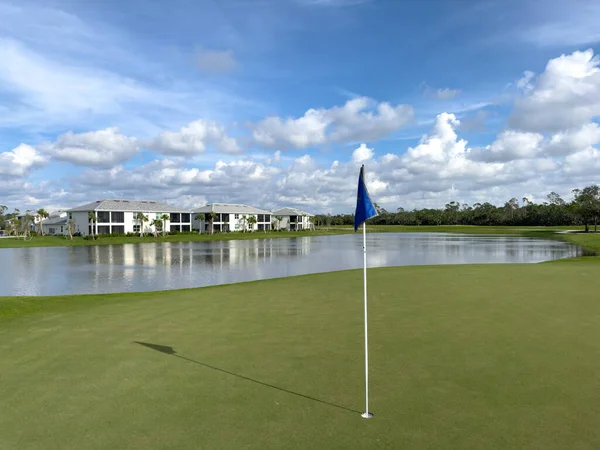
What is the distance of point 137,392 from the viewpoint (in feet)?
23.1

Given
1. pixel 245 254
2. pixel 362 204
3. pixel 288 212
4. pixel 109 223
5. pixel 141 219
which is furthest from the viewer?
pixel 288 212

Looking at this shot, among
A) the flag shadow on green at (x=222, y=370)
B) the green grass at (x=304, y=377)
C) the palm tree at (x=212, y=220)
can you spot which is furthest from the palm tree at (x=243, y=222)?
the flag shadow on green at (x=222, y=370)

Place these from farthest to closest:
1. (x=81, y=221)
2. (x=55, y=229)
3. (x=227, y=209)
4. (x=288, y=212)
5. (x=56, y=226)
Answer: (x=288, y=212) → (x=227, y=209) → (x=55, y=229) → (x=56, y=226) → (x=81, y=221)

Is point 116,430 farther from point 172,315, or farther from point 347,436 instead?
point 172,315

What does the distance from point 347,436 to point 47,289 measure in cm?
2572

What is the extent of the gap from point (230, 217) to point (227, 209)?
2828mm

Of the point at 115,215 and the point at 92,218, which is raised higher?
the point at 115,215

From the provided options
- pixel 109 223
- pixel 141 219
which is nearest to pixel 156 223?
pixel 141 219

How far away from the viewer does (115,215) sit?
106 meters

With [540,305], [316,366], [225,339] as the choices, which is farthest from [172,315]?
[540,305]

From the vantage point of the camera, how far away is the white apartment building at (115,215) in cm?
10269

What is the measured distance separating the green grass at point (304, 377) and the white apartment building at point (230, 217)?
117 m

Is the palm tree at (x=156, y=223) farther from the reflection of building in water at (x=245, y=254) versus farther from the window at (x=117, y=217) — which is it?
the reflection of building in water at (x=245, y=254)

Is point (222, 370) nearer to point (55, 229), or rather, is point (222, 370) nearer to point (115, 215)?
point (115, 215)
